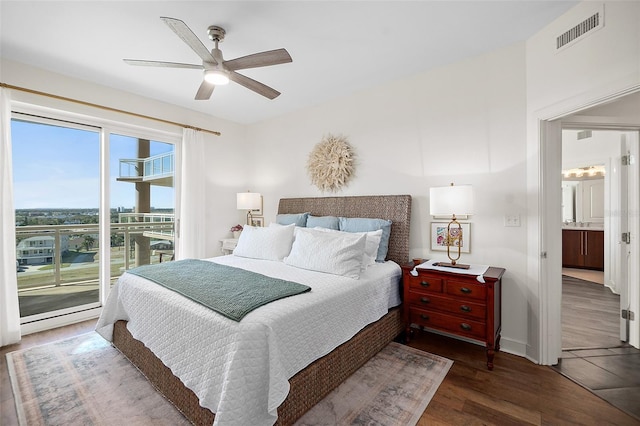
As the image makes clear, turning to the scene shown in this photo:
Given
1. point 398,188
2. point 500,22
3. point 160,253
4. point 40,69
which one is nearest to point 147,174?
point 160,253

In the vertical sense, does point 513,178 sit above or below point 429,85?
below

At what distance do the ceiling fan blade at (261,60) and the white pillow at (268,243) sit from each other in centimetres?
169

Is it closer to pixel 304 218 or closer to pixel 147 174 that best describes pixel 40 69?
pixel 147 174

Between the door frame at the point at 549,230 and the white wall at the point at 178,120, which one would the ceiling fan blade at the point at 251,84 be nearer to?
the white wall at the point at 178,120

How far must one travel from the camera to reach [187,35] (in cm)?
180

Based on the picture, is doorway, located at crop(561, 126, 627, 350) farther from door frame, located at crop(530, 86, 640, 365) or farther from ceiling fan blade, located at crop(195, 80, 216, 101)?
ceiling fan blade, located at crop(195, 80, 216, 101)

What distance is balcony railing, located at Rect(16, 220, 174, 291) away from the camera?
315 centimetres

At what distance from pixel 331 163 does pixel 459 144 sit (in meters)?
1.52

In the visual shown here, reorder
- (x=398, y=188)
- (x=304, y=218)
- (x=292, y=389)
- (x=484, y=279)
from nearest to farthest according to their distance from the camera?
1. (x=292, y=389)
2. (x=484, y=279)
3. (x=398, y=188)
4. (x=304, y=218)

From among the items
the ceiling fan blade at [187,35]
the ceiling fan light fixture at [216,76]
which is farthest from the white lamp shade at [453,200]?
the ceiling fan blade at [187,35]

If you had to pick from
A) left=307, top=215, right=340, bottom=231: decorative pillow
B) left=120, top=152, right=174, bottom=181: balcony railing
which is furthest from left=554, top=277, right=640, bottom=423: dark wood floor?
left=120, top=152, right=174, bottom=181: balcony railing

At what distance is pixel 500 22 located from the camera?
2211 mm

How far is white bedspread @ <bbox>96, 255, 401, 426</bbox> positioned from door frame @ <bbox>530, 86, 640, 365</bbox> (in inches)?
51.5

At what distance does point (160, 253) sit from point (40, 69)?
2458mm
